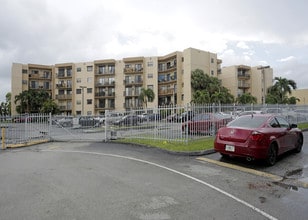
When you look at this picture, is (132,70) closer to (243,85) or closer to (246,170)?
(243,85)

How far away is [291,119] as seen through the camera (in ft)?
61.0

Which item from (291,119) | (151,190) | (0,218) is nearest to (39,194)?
(0,218)

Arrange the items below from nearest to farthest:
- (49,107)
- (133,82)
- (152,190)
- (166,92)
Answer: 1. (152,190)
2. (49,107)
3. (166,92)
4. (133,82)

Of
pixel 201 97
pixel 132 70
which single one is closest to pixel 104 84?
pixel 132 70

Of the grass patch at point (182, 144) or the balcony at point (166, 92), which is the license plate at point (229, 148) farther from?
the balcony at point (166, 92)

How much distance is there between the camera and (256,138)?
7.34 metres

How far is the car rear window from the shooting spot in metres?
7.89

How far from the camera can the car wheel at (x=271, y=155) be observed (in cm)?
757

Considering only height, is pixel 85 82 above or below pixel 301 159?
above

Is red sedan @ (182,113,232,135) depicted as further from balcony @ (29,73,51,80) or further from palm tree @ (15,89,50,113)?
balcony @ (29,73,51,80)

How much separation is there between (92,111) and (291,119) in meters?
47.0

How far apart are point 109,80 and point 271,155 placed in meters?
52.9

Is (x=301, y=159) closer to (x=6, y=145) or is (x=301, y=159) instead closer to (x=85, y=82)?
(x=6, y=145)

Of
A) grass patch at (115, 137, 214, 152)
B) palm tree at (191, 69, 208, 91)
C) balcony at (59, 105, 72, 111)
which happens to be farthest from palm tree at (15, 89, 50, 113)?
grass patch at (115, 137, 214, 152)
